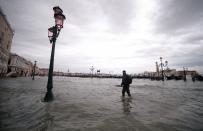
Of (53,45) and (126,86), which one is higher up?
(53,45)

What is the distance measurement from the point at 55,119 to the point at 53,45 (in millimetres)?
4235

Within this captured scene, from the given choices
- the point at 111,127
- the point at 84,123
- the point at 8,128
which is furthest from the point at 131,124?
the point at 8,128

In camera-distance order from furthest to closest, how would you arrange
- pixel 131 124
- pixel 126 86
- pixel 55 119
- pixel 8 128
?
pixel 126 86
pixel 55 119
pixel 131 124
pixel 8 128

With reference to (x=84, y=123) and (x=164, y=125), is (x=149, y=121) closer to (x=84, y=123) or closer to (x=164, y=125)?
(x=164, y=125)

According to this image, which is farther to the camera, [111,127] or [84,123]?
[84,123]

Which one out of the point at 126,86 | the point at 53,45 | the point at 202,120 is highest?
the point at 53,45

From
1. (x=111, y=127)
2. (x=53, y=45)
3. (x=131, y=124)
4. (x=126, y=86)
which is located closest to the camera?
(x=111, y=127)

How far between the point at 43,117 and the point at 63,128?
125 centimetres

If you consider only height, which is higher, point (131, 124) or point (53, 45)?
point (53, 45)

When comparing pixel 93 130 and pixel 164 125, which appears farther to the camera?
pixel 164 125

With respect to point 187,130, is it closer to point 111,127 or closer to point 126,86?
point 111,127

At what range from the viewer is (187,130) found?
12.6ft

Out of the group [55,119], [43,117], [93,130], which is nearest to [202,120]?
[93,130]

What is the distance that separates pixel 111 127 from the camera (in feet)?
12.8
